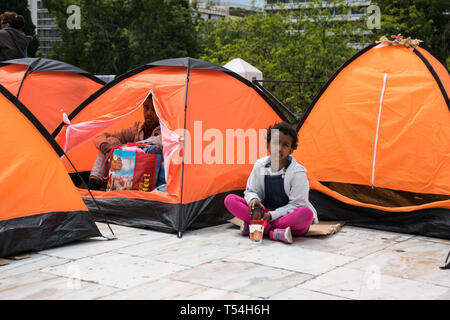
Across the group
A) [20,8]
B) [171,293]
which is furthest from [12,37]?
[20,8]

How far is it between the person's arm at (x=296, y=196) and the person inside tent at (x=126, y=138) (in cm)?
174

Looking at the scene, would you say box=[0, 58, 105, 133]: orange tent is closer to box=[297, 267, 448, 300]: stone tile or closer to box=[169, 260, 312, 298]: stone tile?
box=[169, 260, 312, 298]: stone tile

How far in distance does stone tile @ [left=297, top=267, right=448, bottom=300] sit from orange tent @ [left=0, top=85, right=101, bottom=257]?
2.11 metres

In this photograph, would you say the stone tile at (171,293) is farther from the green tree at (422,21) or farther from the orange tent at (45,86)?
the green tree at (422,21)

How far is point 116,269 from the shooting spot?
427 cm

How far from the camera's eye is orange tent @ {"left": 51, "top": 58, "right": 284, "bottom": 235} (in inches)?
223

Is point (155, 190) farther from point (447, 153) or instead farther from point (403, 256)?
point (447, 153)

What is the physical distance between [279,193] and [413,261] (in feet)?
4.27

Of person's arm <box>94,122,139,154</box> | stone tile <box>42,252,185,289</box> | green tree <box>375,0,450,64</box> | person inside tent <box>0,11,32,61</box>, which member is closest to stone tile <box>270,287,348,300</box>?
stone tile <box>42,252,185,289</box>

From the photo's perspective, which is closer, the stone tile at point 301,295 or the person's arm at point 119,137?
the stone tile at point 301,295

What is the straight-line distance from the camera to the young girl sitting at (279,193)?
5.22m

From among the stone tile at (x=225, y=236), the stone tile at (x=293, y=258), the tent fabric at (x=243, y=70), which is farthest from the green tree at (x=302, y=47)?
the stone tile at (x=293, y=258)

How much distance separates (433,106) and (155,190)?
2.79 metres
